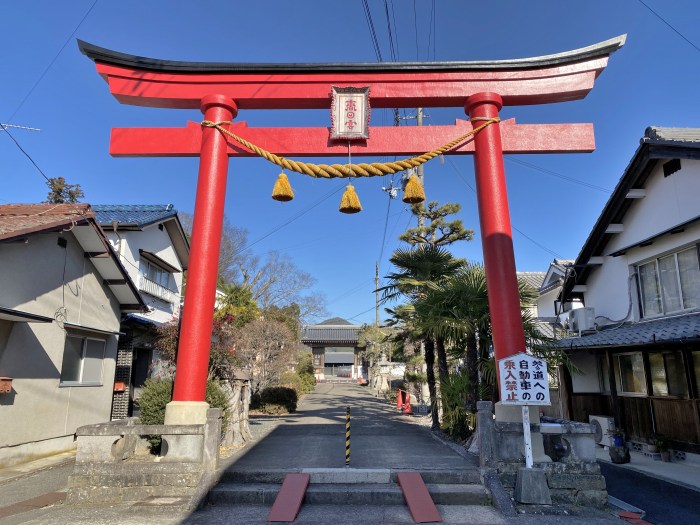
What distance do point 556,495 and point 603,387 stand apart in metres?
8.73

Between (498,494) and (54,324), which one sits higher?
(54,324)

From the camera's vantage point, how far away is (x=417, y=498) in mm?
6375

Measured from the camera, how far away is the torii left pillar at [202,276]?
7492 millimetres

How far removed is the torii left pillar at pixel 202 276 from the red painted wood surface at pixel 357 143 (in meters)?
0.39

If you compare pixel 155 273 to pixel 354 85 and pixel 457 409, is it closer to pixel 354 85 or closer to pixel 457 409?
pixel 354 85

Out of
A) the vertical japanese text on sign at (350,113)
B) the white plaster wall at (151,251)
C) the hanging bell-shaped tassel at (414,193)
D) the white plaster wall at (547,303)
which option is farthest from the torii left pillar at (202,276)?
the white plaster wall at (547,303)

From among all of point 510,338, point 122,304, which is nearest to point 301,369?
point 122,304

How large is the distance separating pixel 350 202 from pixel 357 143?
1420mm

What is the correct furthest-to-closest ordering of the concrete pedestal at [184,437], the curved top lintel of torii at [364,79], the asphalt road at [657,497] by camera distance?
the curved top lintel of torii at [364,79]
the concrete pedestal at [184,437]
the asphalt road at [657,497]

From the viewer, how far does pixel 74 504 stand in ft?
21.9

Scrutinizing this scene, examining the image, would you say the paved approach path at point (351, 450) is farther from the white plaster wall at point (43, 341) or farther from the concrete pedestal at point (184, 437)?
the white plaster wall at point (43, 341)

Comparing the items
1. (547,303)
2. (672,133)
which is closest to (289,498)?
(672,133)

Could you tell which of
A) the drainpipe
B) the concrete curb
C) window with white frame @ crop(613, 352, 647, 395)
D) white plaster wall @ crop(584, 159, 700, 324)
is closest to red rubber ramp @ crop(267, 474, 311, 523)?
the concrete curb

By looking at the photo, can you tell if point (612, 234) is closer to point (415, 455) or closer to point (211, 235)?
point (415, 455)
